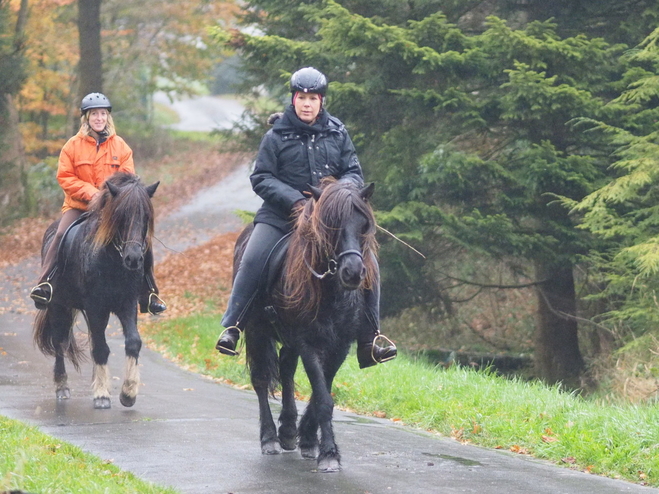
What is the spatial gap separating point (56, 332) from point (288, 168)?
184 inches

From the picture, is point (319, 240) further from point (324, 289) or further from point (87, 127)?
point (87, 127)

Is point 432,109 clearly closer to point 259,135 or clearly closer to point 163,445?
point 259,135

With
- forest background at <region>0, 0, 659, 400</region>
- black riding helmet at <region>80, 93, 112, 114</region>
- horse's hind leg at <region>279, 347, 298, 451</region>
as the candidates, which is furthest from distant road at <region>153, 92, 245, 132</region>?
horse's hind leg at <region>279, 347, 298, 451</region>

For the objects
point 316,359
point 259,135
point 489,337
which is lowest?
point 489,337

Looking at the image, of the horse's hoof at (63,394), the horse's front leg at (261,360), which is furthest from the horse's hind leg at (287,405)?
the horse's hoof at (63,394)

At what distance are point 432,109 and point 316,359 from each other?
852cm

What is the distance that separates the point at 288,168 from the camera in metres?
7.52

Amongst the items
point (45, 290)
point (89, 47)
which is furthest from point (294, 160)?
point (89, 47)

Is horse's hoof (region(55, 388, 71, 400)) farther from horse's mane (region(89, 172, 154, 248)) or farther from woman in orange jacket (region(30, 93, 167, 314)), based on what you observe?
horse's mane (region(89, 172, 154, 248))

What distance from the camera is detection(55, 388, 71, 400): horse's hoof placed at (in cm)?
1025

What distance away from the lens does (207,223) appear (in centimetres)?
3384

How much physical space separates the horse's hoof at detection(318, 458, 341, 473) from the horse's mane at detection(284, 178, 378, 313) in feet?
3.58

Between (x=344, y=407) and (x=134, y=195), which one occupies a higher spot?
(x=134, y=195)

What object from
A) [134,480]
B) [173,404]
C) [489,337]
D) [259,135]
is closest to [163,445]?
[134,480]
